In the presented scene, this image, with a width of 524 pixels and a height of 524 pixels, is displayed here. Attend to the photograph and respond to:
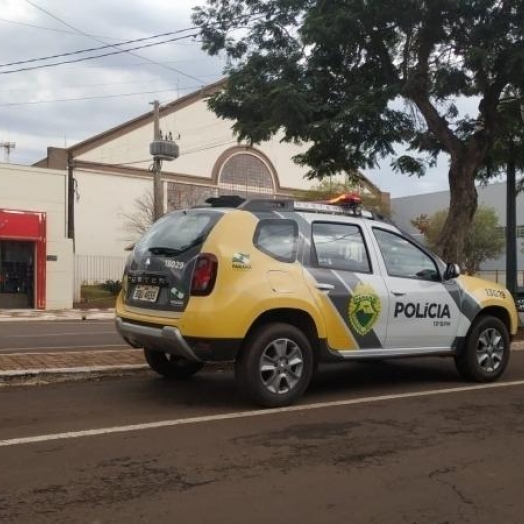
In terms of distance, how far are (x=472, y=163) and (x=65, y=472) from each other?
35.0ft

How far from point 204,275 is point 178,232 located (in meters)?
0.73

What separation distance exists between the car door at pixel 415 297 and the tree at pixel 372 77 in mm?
4391

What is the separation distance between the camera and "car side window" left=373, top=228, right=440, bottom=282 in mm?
7746

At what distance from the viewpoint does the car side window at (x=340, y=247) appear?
23.7 feet

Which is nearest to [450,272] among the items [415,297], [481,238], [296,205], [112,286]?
[415,297]

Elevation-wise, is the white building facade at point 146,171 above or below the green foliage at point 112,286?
above

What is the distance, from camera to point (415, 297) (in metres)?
7.79

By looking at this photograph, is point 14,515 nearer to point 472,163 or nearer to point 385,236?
point 385,236

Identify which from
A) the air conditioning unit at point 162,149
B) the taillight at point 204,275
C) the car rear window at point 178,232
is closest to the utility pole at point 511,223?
the car rear window at point 178,232

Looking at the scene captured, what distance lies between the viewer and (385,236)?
7820 mm

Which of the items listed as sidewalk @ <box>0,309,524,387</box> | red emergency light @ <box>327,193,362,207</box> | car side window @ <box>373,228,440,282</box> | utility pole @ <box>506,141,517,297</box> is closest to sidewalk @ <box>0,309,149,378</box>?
sidewalk @ <box>0,309,524,387</box>

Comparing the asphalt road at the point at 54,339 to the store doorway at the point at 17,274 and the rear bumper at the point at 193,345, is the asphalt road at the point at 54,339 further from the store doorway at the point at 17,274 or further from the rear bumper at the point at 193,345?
the store doorway at the point at 17,274

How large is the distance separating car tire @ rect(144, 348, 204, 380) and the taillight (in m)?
1.79

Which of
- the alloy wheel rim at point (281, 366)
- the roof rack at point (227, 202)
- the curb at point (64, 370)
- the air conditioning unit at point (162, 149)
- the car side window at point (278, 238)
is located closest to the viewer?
the alloy wheel rim at point (281, 366)
